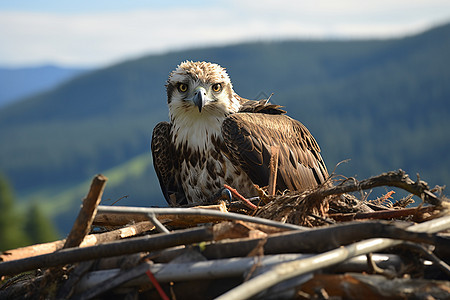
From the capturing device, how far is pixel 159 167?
277 inches

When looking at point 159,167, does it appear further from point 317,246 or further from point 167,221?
point 317,246

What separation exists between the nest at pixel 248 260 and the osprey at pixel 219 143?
2.36 meters

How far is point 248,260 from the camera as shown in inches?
133

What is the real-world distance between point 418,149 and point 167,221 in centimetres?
19132

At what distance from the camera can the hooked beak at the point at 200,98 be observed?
6414mm

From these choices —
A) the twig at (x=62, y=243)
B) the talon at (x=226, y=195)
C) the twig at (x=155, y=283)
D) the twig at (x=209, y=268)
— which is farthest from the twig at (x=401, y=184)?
the talon at (x=226, y=195)

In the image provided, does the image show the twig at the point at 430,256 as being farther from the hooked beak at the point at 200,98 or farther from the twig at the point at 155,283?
the hooked beak at the point at 200,98

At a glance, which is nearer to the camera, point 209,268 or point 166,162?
point 209,268

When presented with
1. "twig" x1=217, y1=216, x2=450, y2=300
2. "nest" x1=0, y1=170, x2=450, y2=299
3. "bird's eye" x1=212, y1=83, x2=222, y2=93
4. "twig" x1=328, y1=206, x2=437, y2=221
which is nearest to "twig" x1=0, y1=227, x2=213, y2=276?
"nest" x1=0, y1=170, x2=450, y2=299

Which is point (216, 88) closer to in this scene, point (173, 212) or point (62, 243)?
point (62, 243)

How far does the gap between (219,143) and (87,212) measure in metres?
3.11

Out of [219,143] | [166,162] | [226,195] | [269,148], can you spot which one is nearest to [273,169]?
[269,148]

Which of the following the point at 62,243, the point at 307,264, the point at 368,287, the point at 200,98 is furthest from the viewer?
the point at 200,98

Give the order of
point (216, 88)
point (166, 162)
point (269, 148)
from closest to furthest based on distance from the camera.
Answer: point (269, 148) → point (216, 88) → point (166, 162)
